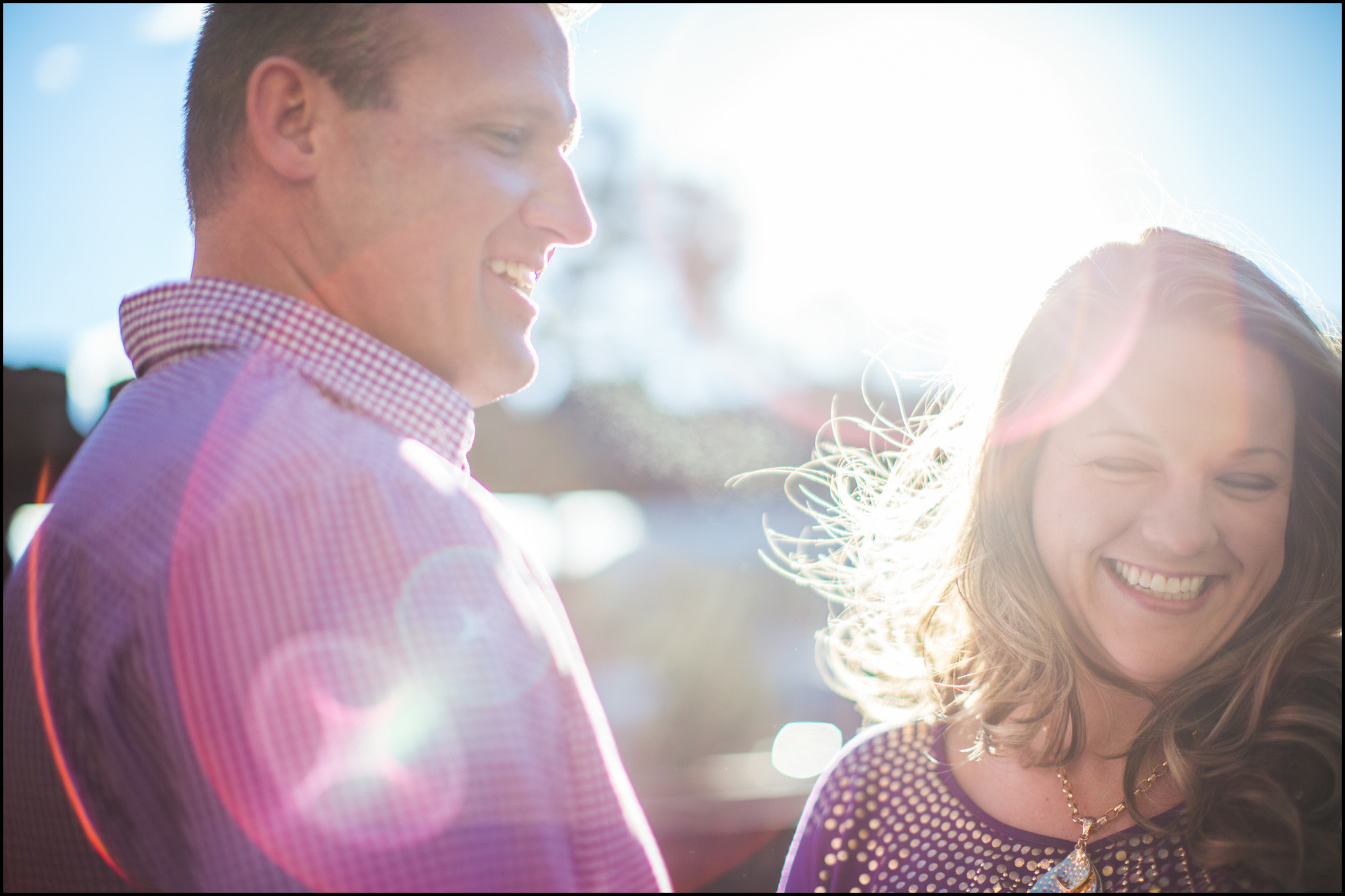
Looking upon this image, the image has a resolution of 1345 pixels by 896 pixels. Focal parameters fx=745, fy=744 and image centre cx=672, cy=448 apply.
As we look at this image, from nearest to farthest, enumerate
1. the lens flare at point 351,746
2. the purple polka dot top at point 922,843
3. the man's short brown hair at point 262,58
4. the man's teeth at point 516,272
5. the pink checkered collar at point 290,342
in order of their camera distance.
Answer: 1. the lens flare at point 351,746
2. the pink checkered collar at point 290,342
3. the man's short brown hair at point 262,58
4. the man's teeth at point 516,272
5. the purple polka dot top at point 922,843

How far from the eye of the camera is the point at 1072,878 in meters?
1.59

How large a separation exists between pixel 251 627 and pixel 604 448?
4.47 metres

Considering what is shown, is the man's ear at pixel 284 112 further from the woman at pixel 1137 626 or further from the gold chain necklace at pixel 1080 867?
the gold chain necklace at pixel 1080 867

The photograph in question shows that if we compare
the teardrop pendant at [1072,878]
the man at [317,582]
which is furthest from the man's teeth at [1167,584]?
the man at [317,582]

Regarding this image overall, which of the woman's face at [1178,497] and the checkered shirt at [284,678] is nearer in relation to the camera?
the checkered shirt at [284,678]

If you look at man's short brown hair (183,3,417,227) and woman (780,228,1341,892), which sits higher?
man's short brown hair (183,3,417,227)

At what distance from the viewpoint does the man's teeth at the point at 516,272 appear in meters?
1.44

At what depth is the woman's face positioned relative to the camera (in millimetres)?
1598

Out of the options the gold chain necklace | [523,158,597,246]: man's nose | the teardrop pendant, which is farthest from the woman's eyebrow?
[523,158,597,246]: man's nose

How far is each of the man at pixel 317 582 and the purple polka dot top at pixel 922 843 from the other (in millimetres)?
941

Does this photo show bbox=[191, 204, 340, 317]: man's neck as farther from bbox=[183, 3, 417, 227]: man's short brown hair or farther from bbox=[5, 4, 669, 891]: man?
bbox=[183, 3, 417, 227]: man's short brown hair

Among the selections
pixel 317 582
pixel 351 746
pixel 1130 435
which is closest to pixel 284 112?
pixel 317 582

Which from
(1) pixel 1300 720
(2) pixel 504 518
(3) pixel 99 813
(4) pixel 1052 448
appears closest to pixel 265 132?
(2) pixel 504 518

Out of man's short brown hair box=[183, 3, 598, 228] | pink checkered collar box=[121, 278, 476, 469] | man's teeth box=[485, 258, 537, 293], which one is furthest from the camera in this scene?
man's teeth box=[485, 258, 537, 293]
